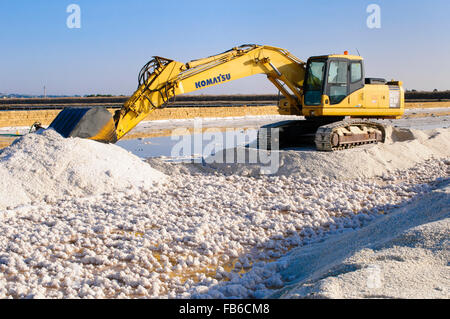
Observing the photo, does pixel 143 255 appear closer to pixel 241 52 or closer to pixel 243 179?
pixel 243 179

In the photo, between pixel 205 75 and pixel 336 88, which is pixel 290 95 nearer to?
pixel 336 88

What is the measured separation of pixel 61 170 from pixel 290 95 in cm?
626

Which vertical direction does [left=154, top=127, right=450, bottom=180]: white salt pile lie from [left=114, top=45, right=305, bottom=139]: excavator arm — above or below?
below

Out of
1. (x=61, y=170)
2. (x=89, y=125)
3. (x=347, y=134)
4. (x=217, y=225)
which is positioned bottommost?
(x=217, y=225)

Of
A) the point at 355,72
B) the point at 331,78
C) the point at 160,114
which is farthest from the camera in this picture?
the point at 160,114

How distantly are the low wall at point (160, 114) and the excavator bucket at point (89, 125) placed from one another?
14238 mm

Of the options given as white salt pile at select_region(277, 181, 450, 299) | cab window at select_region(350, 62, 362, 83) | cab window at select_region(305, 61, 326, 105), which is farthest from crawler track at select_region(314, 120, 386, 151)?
white salt pile at select_region(277, 181, 450, 299)

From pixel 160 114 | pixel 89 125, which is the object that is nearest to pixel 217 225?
pixel 89 125

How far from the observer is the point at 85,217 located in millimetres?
6840

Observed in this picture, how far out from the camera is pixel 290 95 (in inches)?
480

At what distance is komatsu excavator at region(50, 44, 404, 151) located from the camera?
378 inches

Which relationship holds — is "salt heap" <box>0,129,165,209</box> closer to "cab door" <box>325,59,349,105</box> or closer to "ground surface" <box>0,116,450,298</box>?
"ground surface" <box>0,116,450,298</box>
